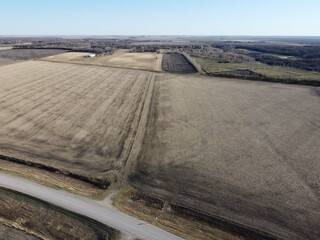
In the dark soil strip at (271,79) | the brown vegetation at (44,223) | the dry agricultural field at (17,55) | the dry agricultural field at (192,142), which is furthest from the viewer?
the dry agricultural field at (17,55)

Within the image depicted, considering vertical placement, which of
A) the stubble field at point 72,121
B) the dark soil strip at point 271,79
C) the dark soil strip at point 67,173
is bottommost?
the dark soil strip at point 67,173

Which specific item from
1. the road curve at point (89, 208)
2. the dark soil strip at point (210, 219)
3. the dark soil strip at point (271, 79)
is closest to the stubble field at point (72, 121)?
the road curve at point (89, 208)

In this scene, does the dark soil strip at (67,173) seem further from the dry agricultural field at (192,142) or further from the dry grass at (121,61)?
the dry grass at (121,61)

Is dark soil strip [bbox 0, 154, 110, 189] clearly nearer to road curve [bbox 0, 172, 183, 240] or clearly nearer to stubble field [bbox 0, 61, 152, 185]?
stubble field [bbox 0, 61, 152, 185]

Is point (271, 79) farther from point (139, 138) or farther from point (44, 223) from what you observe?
point (44, 223)

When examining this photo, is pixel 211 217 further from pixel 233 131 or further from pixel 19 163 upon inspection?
pixel 19 163

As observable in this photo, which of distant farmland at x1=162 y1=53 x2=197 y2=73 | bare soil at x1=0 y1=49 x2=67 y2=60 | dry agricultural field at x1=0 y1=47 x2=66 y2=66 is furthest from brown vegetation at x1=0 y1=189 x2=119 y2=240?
bare soil at x1=0 y1=49 x2=67 y2=60
